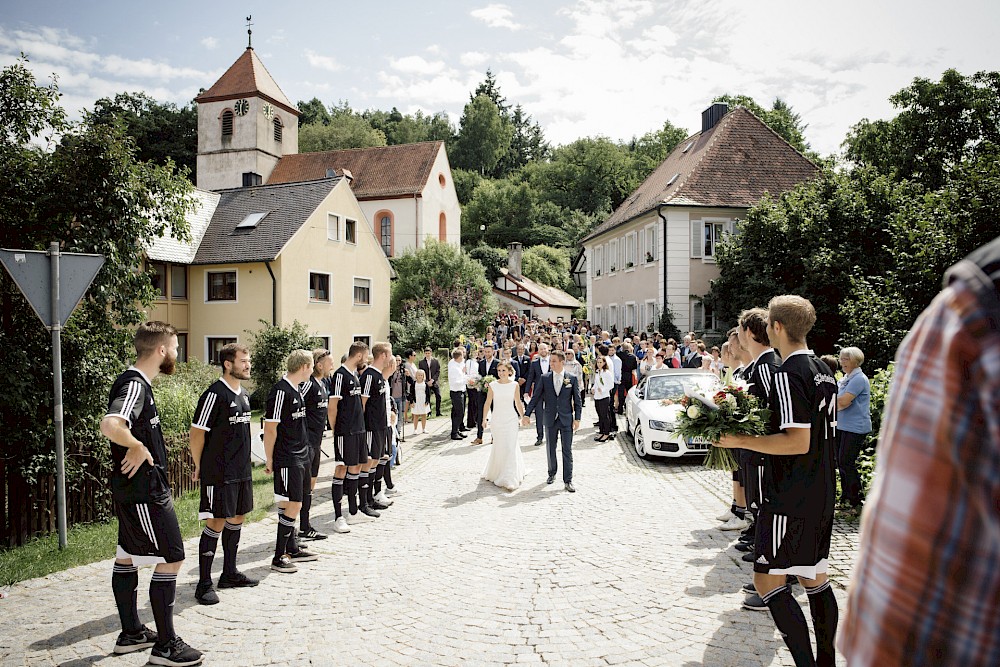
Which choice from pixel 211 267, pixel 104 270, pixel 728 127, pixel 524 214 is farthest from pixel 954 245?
pixel 524 214

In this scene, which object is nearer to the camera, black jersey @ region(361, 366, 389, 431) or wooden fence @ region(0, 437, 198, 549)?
wooden fence @ region(0, 437, 198, 549)

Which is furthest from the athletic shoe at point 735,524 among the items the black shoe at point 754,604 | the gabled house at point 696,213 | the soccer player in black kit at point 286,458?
the gabled house at point 696,213

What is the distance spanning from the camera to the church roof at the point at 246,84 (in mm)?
56312

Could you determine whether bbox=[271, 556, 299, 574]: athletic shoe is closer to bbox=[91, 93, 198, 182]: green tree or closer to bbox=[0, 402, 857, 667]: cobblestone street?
bbox=[0, 402, 857, 667]: cobblestone street

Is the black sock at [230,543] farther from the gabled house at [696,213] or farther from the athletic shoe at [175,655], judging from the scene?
the gabled house at [696,213]

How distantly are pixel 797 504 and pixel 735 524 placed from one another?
4.81 metres

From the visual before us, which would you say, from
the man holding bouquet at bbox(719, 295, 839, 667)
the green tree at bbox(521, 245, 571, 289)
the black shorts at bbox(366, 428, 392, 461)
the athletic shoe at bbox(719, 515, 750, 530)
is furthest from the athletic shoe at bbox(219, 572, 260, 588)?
the green tree at bbox(521, 245, 571, 289)

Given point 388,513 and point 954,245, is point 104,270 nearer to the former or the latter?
point 388,513

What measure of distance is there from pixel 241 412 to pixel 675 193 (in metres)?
26.3

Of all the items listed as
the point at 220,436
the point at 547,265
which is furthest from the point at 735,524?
the point at 547,265

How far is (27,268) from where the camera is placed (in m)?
7.53

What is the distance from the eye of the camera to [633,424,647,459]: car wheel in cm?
1391

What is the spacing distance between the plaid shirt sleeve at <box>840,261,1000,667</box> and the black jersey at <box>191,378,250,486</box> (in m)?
6.14

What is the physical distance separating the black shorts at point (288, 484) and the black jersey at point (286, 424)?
2.7 inches
